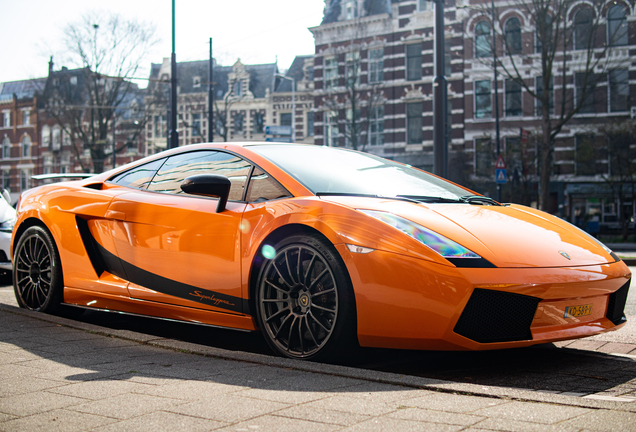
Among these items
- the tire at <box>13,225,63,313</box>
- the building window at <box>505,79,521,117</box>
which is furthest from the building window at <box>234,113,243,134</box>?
the tire at <box>13,225,63,313</box>

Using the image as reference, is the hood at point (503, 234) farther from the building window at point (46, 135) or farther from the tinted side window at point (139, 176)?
the building window at point (46, 135)

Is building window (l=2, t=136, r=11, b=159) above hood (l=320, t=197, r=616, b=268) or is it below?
above

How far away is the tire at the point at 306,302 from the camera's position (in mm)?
3129

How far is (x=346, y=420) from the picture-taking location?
219 centimetres

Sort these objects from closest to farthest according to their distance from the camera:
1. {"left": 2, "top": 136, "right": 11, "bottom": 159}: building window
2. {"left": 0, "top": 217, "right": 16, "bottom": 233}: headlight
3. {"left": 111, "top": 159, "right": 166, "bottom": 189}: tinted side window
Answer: {"left": 111, "top": 159, "right": 166, "bottom": 189}: tinted side window → {"left": 0, "top": 217, "right": 16, "bottom": 233}: headlight → {"left": 2, "top": 136, "right": 11, "bottom": 159}: building window

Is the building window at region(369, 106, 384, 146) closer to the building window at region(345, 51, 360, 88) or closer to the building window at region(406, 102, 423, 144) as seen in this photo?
the building window at region(406, 102, 423, 144)

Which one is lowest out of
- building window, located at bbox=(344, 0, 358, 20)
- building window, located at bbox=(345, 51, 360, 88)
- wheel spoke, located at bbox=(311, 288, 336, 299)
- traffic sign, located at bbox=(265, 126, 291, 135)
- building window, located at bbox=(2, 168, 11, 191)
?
wheel spoke, located at bbox=(311, 288, 336, 299)

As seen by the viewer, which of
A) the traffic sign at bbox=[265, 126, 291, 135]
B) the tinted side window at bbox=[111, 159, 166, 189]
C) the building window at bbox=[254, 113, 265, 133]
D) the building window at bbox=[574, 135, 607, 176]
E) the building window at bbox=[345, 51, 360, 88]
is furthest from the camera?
the building window at bbox=[254, 113, 265, 133]

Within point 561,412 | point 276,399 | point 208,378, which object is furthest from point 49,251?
point 561,412

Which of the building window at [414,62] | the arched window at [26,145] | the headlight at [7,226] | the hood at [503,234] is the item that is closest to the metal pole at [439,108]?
the headlight at [7,226]

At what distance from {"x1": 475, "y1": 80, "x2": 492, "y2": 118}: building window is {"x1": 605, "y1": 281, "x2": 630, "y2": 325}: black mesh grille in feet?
112

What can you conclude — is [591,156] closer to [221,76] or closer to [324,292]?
[324,292]

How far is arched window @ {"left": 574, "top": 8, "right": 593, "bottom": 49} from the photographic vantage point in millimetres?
32188

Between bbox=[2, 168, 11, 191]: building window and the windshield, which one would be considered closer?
the windshield
